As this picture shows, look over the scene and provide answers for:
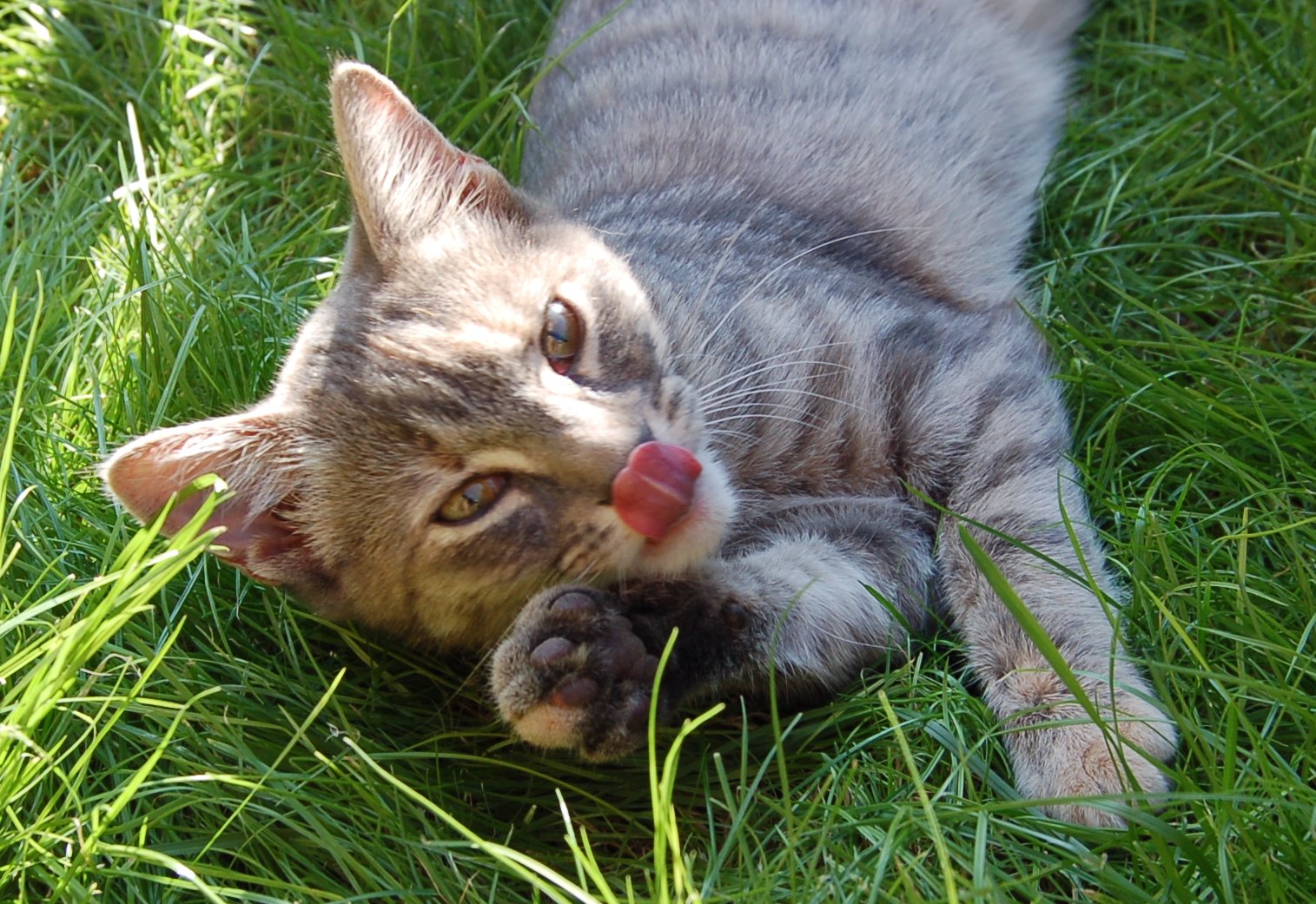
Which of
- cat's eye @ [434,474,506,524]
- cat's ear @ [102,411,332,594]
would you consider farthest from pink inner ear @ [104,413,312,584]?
cat's eye @ [434,474,506,524]

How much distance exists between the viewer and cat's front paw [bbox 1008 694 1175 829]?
1977 millimetres

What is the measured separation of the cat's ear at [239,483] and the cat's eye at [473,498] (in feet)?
1.10

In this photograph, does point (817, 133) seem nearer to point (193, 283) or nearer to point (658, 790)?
point (193, 283)

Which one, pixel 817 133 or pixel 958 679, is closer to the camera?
pixel 958 679

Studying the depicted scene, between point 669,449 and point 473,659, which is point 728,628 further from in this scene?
point 473,659

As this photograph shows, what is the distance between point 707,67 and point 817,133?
392 millimetres

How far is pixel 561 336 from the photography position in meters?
2.30

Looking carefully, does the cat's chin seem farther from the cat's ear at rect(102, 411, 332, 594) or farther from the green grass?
the cat's ear at rect(102, 411, 332, 594)

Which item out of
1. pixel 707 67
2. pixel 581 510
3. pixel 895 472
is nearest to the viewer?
pixel 581 510

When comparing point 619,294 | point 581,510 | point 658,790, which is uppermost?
point 619,294

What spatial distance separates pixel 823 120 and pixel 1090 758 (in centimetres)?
182

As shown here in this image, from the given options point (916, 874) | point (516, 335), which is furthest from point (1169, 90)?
point (916, 874)

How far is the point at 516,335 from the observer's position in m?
2.27

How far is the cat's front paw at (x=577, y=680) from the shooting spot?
6.64 feet
